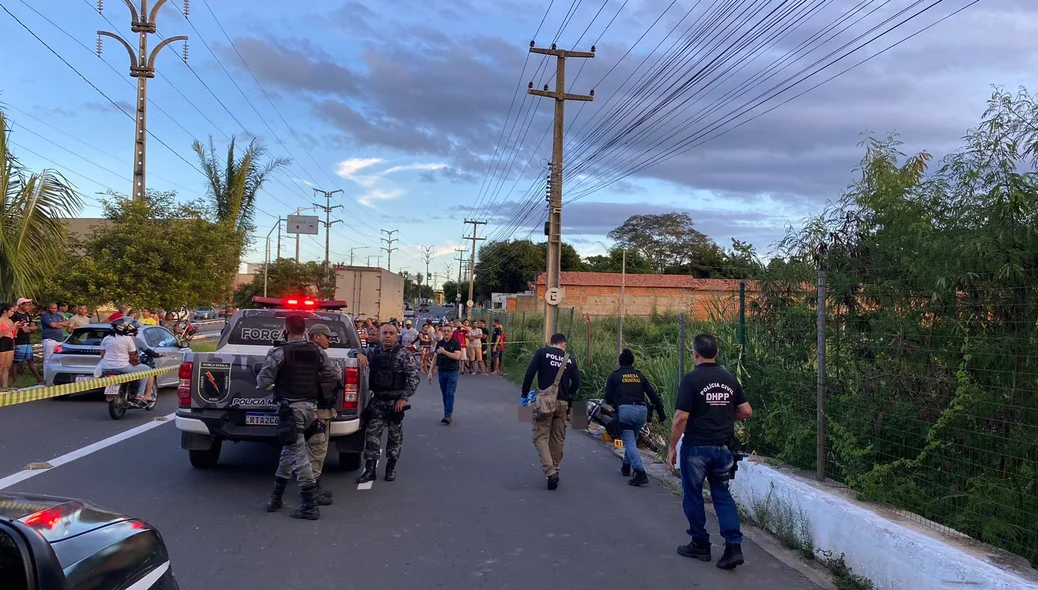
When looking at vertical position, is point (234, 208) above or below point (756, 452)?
above

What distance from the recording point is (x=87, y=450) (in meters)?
9.36

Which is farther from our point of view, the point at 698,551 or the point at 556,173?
the point at 556,173

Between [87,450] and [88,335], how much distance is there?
4.94m

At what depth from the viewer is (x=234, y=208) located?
2947 centimetres

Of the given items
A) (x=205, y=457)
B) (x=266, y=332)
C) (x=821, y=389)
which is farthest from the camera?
(x=266, y=332)

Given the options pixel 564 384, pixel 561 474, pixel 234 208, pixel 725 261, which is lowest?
pixel 561 474

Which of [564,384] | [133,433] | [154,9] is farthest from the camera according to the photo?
[154,9]

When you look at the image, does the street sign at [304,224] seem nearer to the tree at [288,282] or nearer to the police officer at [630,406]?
the tree at [288,282]

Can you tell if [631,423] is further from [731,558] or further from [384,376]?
[731,558]

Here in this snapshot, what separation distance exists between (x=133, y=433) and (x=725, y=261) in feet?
27.6

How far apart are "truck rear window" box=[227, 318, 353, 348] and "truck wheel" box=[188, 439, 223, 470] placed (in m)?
1.28

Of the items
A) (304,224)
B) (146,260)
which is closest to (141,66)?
(146,260)

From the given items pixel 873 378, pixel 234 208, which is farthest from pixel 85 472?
pixel 234 208

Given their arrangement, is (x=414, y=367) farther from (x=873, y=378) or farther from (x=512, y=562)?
(x=873, y=378)
